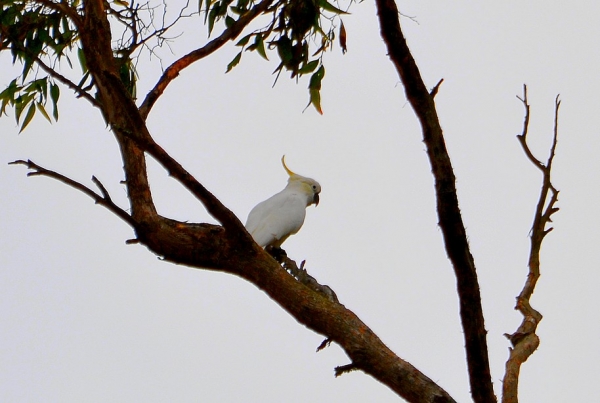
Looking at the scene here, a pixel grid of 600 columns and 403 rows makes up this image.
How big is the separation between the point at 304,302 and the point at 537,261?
1.84ft

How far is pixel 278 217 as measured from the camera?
3484 millimetres

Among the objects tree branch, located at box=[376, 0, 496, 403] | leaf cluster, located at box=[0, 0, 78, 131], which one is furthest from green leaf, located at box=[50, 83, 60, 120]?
tree branch, located at box=[376, 0, 496, 403]

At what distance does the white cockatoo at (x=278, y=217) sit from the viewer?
3398 mm

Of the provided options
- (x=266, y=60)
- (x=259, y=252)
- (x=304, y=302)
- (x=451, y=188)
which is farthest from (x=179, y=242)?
(x=266, y=60)

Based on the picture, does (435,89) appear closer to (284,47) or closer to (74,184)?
(74,184)

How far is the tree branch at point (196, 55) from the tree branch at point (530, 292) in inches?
32.6

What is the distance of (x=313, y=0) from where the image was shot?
93.7 inches

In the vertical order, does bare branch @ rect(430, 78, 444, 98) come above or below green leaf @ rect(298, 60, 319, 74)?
below

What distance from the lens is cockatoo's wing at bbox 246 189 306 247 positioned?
11.1 feet

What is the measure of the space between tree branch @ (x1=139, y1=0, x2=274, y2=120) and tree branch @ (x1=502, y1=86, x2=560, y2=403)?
827 mm

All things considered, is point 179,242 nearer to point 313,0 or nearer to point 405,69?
point 405,69

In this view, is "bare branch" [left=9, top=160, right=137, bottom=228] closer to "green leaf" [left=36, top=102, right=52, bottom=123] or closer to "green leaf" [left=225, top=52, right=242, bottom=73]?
"green leaf" [left=225, top=52, right=242, bottom=73]

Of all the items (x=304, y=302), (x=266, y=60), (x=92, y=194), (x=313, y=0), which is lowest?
(x=92, y=194)

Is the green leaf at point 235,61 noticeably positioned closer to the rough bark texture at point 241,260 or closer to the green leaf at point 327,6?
the green leaf at point 327,6
